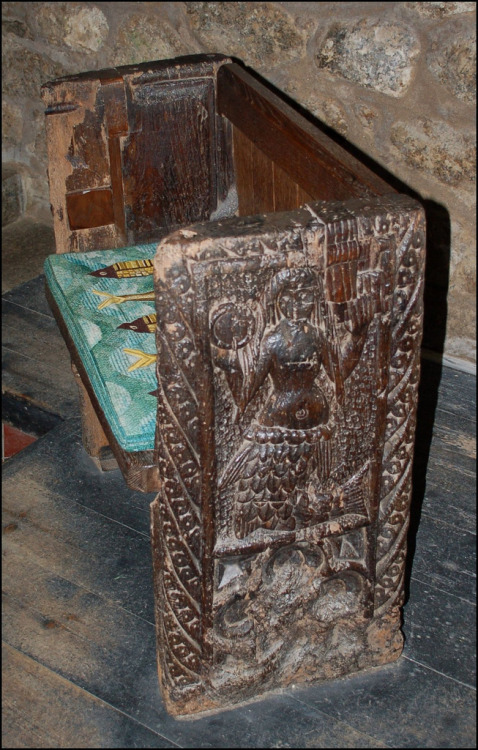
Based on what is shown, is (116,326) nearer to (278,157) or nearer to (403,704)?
(278,157)

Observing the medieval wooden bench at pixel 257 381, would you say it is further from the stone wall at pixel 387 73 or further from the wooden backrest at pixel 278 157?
the stone wall at pixel 387 73

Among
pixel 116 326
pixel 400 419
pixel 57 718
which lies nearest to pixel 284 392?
pixel 400 419

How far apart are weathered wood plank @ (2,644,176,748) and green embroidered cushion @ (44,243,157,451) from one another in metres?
0.47

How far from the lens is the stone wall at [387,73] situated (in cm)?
227

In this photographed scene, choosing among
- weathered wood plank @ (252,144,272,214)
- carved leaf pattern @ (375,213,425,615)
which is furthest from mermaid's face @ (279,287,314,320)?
weathered wood plank @ (252,144,272,214)

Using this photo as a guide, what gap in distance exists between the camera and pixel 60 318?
2045mm

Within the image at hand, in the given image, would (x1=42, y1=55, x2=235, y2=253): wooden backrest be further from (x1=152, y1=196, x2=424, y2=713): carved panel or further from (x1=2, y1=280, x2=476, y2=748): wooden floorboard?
(x1=152, y1=196, x2=424, y2=713): carved panel

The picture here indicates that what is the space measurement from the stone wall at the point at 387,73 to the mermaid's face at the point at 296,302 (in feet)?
3.69

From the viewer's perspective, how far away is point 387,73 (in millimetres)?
2336

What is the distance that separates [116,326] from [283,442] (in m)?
0.60

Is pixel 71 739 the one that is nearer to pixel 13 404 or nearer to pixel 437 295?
pixel 13 404

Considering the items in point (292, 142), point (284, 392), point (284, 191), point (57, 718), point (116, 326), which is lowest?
point (57, 718)

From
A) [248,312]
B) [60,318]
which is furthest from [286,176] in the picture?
[248,312]

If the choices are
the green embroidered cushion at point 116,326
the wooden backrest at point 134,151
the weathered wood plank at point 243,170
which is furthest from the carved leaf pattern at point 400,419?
the wooden backrest at point 134,151
